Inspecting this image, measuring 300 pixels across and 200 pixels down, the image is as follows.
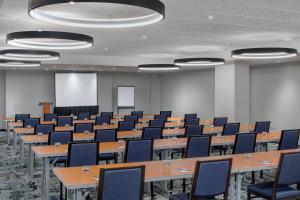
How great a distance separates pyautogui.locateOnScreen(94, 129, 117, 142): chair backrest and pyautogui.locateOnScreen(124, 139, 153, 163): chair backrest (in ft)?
5.53

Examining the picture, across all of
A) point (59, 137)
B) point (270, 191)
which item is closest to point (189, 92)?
point (59, 137)

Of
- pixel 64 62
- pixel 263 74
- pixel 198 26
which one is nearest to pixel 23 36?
pixel 198 26

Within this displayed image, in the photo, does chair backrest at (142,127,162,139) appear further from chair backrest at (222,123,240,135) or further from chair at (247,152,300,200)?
chair at (247,152,300,200)

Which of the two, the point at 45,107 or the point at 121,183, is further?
the point at 45,107

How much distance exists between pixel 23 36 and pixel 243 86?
9.89m

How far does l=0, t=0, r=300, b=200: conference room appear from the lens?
4.73m

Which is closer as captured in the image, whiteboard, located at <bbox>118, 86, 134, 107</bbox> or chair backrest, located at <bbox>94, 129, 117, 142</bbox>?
chair backrest, located at <bbox>94, 129, 117, 142</bbox>

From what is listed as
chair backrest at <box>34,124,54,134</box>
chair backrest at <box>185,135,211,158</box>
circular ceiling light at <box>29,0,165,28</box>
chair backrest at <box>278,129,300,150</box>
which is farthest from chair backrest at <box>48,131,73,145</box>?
chair backrest at <box>278,129,300,150</box>

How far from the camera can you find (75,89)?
19.9 metres

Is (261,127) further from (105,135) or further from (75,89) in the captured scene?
(75,89)

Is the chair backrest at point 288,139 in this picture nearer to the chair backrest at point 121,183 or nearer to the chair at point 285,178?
the chair at point 285,178

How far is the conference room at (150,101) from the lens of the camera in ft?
15.5

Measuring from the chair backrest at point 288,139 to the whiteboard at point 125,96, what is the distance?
50.7ft

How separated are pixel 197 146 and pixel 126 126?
12.2 feet
